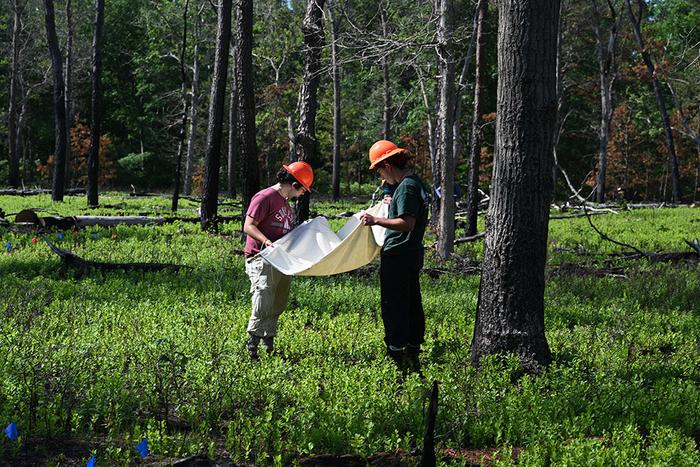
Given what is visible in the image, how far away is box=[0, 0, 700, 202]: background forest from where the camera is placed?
44.6 meters

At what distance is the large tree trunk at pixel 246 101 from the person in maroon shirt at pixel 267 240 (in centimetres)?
994

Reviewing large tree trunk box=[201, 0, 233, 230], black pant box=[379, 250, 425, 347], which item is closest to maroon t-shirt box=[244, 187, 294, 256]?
black pant box=[379, 250, 425, 347]

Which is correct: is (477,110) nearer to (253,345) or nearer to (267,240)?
(267,240)

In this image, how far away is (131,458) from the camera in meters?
4.79

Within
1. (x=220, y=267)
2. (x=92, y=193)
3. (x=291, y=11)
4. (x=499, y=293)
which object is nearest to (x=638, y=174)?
(x=291, y=11)

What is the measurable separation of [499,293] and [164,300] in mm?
4764

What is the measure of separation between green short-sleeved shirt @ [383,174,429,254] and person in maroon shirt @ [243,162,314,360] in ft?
3.32

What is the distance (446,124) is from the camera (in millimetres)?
14898

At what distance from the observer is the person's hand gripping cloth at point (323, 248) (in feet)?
23.5

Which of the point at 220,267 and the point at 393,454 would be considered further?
the point at 220,267

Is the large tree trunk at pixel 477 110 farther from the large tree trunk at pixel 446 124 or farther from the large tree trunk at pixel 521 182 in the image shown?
the large tree trunk at pixel 521 182

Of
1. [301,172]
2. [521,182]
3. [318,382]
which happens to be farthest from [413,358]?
[301,172]

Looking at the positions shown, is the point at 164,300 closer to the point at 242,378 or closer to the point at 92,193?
the point at 242,378

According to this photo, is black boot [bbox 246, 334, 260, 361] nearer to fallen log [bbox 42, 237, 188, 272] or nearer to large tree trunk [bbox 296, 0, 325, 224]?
fallen log [bbox 42, 237, 188, 272]
